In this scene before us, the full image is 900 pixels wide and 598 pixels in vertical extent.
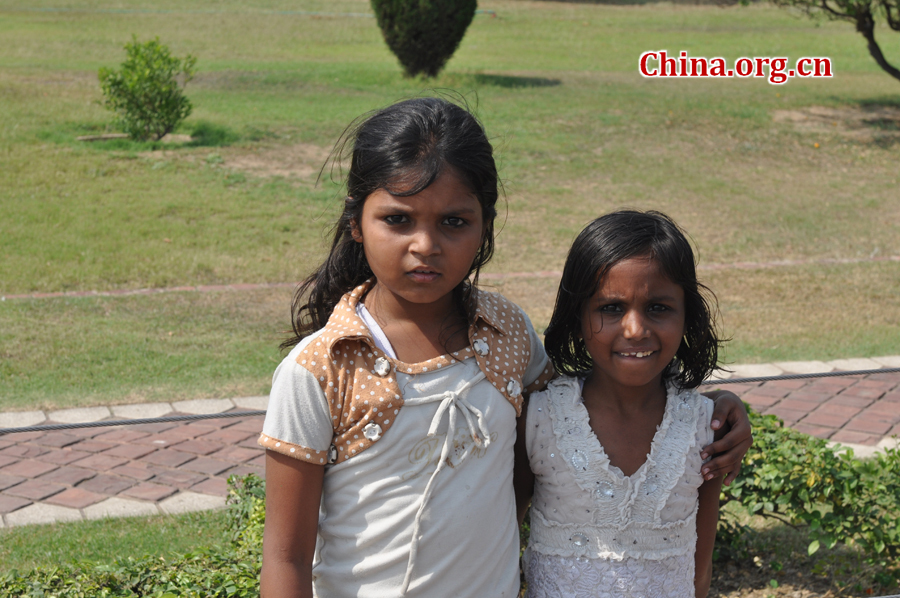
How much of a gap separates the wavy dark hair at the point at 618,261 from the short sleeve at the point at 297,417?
567 millimetres

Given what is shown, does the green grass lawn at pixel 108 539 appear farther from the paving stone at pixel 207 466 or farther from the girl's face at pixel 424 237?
the girl's face at pixel 424 237

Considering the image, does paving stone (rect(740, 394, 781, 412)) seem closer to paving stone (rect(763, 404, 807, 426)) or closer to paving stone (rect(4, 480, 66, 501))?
paving stone (rect(763, 404, 807, 426))

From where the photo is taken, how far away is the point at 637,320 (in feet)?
5.50

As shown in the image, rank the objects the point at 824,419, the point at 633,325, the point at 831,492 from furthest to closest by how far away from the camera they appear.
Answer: the point at 824,419, the point at 831,492, the point at 633,325

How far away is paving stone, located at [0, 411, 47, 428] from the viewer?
4466mm

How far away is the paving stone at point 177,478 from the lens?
13.0 ft

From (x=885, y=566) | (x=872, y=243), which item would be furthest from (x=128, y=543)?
(x=872, y=243)

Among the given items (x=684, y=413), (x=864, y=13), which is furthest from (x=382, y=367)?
(x=864, y=13)

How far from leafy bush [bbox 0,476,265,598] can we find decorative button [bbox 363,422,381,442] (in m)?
1.00

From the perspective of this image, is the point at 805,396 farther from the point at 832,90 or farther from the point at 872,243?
the point at 832,90

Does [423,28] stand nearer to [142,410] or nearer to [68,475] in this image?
[142,410]

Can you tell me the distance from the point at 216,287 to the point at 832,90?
1211cm

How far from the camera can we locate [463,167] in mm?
1537

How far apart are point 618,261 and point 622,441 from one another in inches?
13.8
